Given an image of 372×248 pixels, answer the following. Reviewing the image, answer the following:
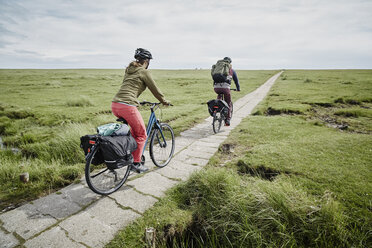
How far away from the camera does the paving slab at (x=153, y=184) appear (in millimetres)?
3399

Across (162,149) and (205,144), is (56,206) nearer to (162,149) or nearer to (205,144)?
(162,149)

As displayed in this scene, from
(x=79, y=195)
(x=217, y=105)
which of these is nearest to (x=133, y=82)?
(x=79, y=195)

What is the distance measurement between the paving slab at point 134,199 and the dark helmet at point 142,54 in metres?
2.56

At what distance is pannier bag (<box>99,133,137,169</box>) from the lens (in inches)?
120

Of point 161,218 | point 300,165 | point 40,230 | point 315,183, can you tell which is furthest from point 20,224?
point 300,165

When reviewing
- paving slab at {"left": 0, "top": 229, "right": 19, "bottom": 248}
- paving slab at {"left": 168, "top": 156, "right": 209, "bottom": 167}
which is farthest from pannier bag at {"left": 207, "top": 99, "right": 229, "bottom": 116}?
paving slab at {"left": 0, "top": 229, "right": 19, "bottom": 248}

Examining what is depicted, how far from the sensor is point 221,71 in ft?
22.8

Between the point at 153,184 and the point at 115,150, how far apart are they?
3.50ft

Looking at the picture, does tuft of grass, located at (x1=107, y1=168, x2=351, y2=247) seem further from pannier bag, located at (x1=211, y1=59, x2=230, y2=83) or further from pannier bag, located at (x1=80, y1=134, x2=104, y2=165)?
pannier bag, located at (x1=211, y1=59, x2=230, y2=83)

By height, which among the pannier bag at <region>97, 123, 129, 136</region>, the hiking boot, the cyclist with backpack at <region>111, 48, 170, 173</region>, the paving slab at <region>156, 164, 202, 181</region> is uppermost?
the cyclist with backpack at <region>111, 48, 170, 173</region>

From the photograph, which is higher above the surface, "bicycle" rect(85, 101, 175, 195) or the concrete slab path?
"bicycle" rect(85, 101, 175, 195)

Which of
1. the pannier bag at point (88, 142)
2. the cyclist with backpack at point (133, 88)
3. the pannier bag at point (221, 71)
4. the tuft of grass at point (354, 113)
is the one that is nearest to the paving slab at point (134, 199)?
the pannier bag at point (88, 142)

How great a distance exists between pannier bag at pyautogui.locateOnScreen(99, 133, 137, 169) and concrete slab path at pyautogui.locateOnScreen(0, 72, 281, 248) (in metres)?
0.59

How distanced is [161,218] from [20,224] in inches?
78.3
